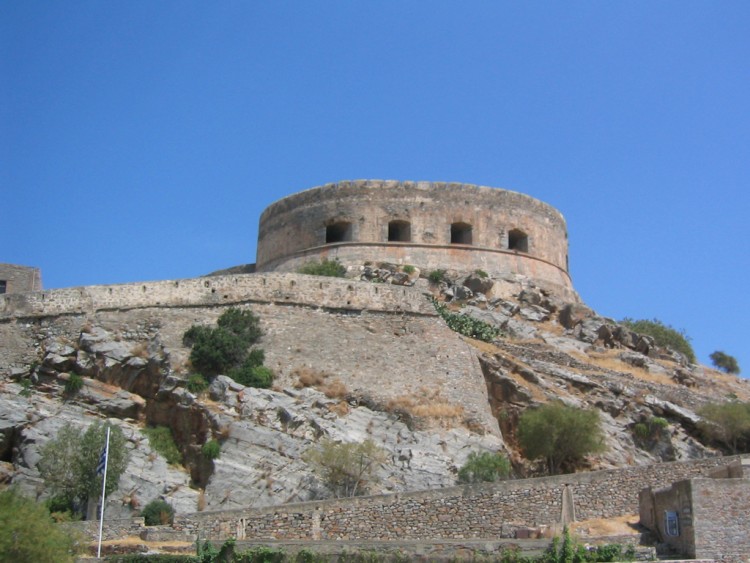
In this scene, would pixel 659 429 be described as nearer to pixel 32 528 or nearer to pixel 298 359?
pixel 298 359

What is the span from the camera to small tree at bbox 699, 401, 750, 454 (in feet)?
96.4

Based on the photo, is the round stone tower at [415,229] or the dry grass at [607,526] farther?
the round stone tower at [415,229]

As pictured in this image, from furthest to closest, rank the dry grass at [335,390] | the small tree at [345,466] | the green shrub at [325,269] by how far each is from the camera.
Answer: the green shrub at [325,269]
the dry grass at [335,390]
the small tree at [345,466]

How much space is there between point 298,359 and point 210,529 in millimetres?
8532

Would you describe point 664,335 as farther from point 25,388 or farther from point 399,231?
point 25,388

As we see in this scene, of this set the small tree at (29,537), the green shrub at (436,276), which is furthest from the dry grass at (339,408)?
the green shrub at (436,276)

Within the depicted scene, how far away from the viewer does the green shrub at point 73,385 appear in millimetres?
26281

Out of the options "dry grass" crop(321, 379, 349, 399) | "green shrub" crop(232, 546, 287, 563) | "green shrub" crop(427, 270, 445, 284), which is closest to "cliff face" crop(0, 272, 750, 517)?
"dry grass" crop(321, 379, 349, 399)

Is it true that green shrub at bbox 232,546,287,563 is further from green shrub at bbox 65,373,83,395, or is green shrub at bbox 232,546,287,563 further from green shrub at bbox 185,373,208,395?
green shrub at bbox 65,373,83,395

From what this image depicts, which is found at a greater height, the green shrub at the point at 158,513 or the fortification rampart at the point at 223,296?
the fortification rampart at the point at 223,296

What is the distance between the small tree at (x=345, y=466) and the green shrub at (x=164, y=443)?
10.5 ft

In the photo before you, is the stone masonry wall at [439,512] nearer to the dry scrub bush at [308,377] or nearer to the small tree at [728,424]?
the dry scrub bush at [308,377]

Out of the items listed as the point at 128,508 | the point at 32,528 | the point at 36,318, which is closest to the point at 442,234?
the point at 36,318

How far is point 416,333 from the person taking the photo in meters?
29.5
